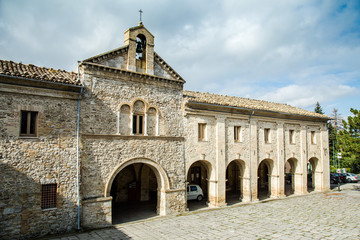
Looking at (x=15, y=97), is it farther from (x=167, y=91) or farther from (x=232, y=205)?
(x=232, y=205)

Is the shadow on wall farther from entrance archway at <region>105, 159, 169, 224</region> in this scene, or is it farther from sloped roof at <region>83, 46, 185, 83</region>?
sloped roof at <region>83, 46, 185, 83</region>

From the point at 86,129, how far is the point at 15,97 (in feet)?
11.6

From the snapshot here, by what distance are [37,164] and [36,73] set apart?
178 inches

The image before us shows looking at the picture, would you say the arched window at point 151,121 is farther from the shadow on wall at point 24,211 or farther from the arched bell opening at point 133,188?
A: the shadow on wall at point 24,211

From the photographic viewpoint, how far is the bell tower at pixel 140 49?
50.8 feet

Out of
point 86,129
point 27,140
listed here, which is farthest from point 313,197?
point 27,140

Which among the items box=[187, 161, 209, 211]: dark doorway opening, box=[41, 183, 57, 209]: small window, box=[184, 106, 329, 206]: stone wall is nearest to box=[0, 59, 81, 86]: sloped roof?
box=[41, 183, 57, 209]: small window

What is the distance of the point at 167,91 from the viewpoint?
55.1ft

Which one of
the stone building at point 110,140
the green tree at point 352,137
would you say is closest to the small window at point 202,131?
the stone building at point 110,140

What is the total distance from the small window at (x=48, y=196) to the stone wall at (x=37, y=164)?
0.19 m

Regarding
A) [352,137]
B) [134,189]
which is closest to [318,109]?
[352,137]

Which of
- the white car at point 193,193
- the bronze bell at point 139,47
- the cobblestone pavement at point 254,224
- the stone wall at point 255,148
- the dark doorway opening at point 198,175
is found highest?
the bronze bell at point 139,47

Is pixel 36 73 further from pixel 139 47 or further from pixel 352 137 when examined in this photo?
pixel 352 137

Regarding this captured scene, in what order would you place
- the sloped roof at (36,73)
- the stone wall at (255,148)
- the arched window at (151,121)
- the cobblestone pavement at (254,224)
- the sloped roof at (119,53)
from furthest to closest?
the stone wall at (255,148) < the arched window at (151,121) < the sloped roof at (119,53) < the cobblestone pavement at (254,224) < the sloped roof at (36,73)
